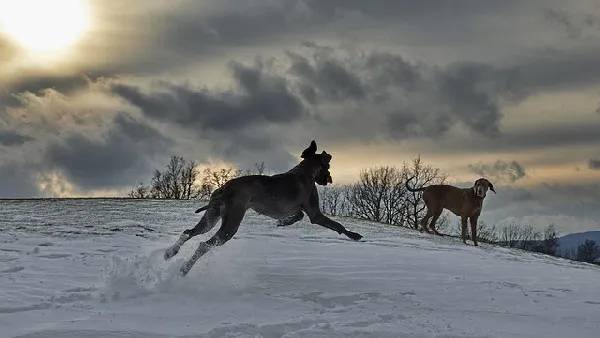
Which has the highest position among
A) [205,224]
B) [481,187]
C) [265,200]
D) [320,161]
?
[481,187]

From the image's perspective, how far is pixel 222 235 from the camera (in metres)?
8.96

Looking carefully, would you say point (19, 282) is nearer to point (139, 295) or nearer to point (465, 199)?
point (139, 295)

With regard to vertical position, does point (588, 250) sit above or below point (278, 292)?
above

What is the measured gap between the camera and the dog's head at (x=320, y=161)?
10711 mm

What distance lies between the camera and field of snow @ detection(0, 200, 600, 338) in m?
6.85

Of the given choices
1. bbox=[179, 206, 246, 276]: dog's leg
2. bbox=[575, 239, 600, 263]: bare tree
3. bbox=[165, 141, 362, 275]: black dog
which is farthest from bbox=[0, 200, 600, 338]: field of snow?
bbox=[575, 239, 600, 263]: bare tree


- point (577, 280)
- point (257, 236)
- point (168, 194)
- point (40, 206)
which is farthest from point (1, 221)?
point (168, 194)

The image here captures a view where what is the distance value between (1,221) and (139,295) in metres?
11.1

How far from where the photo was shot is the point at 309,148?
10.8 meters

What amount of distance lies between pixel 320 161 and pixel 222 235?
2.57 metres

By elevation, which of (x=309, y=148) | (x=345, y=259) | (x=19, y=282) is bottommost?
(x=19, y=282)

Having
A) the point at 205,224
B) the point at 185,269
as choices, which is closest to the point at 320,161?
the point at 205,224

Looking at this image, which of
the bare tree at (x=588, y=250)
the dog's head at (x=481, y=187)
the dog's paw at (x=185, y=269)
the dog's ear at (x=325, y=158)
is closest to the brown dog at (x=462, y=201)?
the dog's head at (x=481, y=187)

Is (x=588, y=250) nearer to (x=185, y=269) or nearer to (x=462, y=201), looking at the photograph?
(x=462, y=201)
